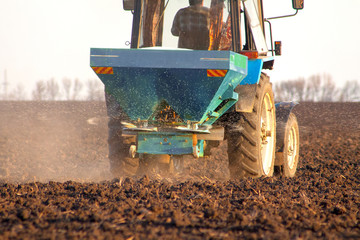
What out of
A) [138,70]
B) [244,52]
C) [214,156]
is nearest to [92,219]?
[138,70]

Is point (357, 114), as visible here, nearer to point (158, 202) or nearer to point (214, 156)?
point (214, 156)

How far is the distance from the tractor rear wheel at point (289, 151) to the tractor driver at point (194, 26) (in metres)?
2.00

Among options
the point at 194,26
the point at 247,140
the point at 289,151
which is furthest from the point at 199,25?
the point at 289,151

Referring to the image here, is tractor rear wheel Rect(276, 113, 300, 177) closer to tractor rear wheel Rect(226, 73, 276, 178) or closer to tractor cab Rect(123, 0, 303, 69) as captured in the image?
tractor rear wheel Rect(226, 73, 276, 178)

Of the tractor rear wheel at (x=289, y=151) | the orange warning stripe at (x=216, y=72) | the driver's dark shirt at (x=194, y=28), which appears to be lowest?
the tractor rear wheel at (x=289, y=151)

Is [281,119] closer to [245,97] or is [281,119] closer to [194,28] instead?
[245,97]

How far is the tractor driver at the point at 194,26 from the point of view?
5688mm

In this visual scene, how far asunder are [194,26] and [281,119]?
2067mm

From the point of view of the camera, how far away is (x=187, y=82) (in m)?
5.23

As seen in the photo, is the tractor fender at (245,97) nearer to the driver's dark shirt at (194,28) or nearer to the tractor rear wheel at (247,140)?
the tractor rear wheel at (247,140)

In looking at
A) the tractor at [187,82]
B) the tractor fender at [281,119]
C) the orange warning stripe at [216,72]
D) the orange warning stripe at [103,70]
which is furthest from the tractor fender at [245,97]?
the orange warning stripe at [103,70]

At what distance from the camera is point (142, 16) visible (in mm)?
6047

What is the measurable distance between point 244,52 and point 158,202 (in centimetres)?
219

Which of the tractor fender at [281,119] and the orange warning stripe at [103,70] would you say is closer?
the orange warning stripe at [103,70]
